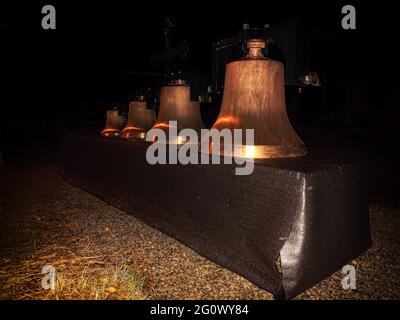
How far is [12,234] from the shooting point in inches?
107

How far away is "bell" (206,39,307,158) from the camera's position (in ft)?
6.17

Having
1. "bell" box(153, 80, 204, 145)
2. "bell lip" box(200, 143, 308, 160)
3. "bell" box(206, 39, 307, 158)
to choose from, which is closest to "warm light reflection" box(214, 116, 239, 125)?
"bell" box(206, 39, 307, 158)

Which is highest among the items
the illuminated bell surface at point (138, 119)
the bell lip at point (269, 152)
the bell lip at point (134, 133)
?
the illuminated bell surface at point (138, 119)

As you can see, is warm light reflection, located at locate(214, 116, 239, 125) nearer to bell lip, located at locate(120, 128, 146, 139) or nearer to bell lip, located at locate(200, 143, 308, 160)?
bell lip, located at locate(200, 143, 308, 160)

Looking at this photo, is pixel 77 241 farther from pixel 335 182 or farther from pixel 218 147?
pixel 335 182

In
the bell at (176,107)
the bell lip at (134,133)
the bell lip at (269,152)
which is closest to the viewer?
the bell lip at (269,152)

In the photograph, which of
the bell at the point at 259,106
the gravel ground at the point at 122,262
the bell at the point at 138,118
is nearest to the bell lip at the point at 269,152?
the bell at the point at 259,106

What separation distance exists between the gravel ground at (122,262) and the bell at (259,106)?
0.91 meters

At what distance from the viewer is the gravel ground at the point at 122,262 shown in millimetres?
1732

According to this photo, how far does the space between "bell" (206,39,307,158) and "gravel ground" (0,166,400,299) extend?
0.91m

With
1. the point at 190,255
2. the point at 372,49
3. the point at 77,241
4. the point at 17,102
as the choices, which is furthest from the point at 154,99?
the point at 17,102

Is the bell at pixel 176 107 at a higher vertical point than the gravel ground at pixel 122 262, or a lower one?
higher

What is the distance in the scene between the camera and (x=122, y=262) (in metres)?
2.15

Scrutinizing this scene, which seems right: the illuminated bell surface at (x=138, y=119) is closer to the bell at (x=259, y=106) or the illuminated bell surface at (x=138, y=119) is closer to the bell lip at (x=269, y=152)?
the bell at (x=259, y=106)
